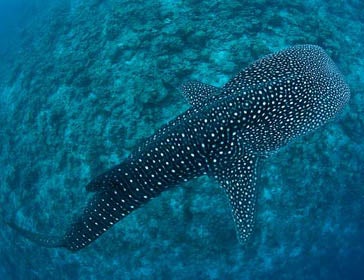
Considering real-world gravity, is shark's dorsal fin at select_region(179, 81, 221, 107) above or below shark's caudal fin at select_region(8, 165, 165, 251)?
above

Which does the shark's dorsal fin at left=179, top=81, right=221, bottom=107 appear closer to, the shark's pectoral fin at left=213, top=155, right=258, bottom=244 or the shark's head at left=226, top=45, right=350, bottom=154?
the shark's head at left=226, top=45, right=350, bottom=154

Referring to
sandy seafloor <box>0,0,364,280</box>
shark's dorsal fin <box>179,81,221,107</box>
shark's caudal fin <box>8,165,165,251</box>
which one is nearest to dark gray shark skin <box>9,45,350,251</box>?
shark's caudal fin <box>8,165,165,251</box>

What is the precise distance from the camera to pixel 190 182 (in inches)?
286

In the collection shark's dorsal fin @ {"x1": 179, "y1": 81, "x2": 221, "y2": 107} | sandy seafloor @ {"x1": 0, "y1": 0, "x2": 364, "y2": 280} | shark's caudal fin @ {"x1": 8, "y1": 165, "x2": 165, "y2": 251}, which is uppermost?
shark's dorsal fin @ {"x1": 179, "y1": 81, "x2": 221, "y2": 107}

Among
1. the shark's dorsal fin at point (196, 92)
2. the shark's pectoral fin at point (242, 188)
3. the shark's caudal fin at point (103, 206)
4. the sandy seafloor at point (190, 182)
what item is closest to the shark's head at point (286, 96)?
the shark's pectoral fin at point (242, 188)

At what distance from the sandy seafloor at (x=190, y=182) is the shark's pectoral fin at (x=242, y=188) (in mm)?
1919

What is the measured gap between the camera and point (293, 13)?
9102 mm

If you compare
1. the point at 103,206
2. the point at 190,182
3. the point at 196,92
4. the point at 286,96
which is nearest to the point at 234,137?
the point at 286,96

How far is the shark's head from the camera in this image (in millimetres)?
4621

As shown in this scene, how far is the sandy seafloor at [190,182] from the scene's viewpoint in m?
7.38

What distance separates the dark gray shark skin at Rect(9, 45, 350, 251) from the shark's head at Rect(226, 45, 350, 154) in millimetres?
14

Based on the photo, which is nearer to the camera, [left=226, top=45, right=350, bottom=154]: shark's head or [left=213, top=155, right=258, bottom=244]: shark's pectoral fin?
[left=226, top=45, right=350, bottom=154]: shark's head

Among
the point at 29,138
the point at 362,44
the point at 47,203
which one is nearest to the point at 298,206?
the point at 362,44

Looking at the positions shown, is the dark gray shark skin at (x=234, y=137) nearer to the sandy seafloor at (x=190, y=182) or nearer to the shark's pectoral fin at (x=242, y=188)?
the shark's pectoral fin at (x=242, y=188)
